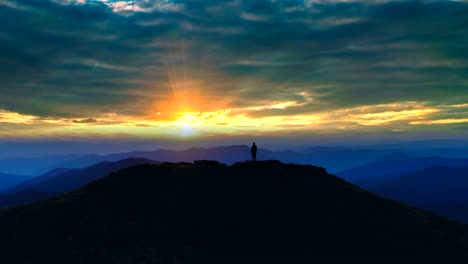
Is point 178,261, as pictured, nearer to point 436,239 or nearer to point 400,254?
point 400,254

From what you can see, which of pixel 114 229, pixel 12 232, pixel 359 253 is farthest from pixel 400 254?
pixel 12 232

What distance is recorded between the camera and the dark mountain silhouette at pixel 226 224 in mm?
37375

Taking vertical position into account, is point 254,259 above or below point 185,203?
below

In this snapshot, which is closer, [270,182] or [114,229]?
[114,229]

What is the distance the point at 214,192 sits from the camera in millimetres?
51625

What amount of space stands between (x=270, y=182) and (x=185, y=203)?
14640 mm

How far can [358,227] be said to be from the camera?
43625 millimetres

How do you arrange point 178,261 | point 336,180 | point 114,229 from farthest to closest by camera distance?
point 336,180 < point 114,229 < point 178,261

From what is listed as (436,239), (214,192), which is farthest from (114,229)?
(436,239)

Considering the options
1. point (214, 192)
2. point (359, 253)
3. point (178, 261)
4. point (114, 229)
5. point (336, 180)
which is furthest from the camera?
point (336, 180)

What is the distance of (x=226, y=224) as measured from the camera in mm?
43812

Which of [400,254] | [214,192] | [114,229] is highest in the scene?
[214,192]

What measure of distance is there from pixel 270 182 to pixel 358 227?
15606mm

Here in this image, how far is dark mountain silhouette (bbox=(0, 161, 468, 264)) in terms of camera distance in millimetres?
37375
